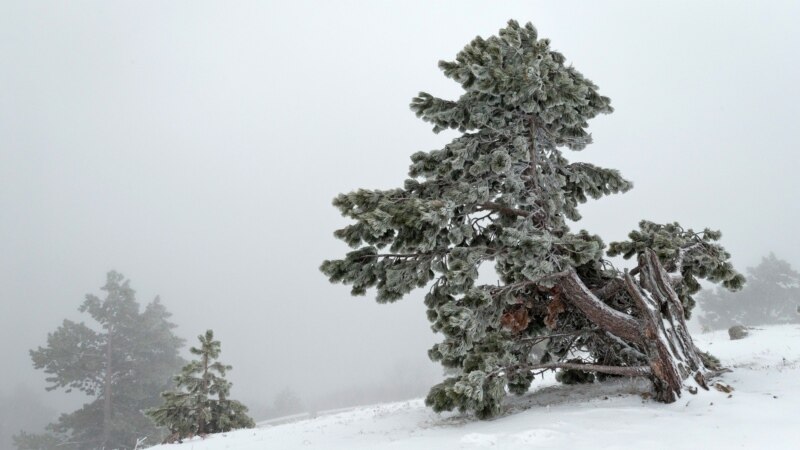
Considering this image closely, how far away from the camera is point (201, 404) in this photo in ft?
54.8

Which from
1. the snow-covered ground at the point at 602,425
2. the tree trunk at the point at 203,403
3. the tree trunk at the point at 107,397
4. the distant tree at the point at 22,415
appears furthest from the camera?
the distant tree at the point at 22,415

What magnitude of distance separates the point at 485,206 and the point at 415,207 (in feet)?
7.65

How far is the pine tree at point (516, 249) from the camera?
860cm

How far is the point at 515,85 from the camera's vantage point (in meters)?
9.49

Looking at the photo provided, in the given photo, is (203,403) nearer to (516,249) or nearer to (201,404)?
(201,404)

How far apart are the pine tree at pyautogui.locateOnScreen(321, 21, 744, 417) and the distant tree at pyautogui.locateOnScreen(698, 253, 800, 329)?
57276 millimetres

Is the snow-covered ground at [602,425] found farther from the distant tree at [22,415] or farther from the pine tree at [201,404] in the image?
the distant tree at [22,415]

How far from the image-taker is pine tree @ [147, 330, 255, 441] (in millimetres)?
16297

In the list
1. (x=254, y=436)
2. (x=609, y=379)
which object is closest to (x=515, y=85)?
(x=609, y=379)

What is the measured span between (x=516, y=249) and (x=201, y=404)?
14631 mm

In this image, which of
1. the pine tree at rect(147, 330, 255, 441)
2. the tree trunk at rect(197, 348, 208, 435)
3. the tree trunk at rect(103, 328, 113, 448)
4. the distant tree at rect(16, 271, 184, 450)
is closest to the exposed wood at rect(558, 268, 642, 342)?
the pine tree at rect(147, 330, 255, 441)

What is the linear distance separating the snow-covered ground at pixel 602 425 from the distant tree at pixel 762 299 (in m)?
57.1

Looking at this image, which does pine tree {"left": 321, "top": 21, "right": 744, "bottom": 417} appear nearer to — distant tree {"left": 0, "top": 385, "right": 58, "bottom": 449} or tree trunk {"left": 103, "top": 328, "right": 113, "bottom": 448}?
tree trunk {"left": 103, "top": 328, "right": 113, "bottom": 448}

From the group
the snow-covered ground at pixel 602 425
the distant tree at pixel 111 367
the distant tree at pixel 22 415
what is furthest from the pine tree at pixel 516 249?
the distant tree at pixel 22 415
